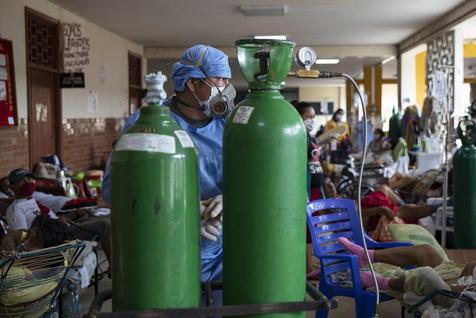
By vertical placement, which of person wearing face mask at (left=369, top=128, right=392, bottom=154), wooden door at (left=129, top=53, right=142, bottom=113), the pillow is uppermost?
wooden door at (left=129, top=53, right=142, bottom=113)

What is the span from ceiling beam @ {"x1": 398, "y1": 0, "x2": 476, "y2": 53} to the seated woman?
229 inches

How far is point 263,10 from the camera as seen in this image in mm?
8617

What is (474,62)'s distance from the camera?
45.5 feet

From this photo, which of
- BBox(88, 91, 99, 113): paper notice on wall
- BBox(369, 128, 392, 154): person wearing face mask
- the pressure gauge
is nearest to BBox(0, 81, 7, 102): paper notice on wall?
BBox(88, 91, 99, 113): paper notice on wall

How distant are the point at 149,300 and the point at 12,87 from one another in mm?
5603

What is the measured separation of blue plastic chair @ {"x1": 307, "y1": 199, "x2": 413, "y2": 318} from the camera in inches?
119

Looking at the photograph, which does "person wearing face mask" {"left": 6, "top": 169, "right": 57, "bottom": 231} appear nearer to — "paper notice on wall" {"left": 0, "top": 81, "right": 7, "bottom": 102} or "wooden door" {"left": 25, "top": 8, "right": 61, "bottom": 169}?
"paper notice on wall" {"left": 0, "top": 81, "right": 7, "bottom": 102}

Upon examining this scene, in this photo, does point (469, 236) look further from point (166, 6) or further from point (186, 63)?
point (166, 6)

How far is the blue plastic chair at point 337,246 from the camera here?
302 cm

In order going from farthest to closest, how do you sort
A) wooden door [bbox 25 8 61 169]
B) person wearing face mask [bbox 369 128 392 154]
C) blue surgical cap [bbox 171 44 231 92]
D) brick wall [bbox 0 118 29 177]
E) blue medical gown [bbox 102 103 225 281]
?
person wearing face mask [bbox 369 128 392 154] → wooden door [bbox 25 8 61 169] → brick wall [bbox 0 118 29 177] → blue surgical cap [bbox 171 44 231 92] → blue medical gown [bbox 102 103 225 281]

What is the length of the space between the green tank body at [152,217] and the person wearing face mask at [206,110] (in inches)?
20.4

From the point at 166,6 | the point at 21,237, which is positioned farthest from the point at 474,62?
the point at 21,237

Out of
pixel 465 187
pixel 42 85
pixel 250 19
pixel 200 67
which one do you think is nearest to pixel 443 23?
pixel 250 19

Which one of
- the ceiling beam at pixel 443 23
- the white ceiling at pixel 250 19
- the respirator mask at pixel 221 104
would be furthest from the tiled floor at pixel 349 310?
the ceiling beam at pixel 443 23
